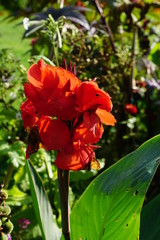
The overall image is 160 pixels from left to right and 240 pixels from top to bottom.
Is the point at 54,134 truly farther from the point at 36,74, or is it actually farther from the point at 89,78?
the point at 89,78

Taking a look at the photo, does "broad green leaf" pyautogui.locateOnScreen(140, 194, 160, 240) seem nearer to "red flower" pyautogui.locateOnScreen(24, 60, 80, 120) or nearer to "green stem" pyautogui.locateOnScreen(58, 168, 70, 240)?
"green stem" pyautogui.locateOnScreen(58, 168, 70, 240)

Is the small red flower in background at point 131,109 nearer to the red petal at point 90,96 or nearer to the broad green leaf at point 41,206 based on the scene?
the broad green leaf at point 41,206

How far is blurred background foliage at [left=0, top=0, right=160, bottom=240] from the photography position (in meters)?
1.71

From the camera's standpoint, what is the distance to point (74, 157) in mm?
962

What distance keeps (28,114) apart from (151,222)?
0.54m

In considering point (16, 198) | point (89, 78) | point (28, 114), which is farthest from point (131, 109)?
point (28, 114)

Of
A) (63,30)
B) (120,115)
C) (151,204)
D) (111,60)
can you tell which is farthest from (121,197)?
(111,60)

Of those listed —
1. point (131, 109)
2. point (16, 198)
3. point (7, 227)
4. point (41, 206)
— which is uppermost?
point (7, 227)

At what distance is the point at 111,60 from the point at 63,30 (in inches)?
18.4

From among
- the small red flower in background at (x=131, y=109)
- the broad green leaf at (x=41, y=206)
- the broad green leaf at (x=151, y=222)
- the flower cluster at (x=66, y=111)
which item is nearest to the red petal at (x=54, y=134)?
the flower cluster at (x=66, y=111)

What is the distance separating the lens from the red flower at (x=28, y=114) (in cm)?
99

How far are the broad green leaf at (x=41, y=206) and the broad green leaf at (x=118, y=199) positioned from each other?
0.07 meters

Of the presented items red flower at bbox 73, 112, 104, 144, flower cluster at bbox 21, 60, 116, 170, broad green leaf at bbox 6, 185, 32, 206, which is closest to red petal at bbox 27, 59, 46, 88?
→ flower cluster at bbox 21, 60, 116, 170

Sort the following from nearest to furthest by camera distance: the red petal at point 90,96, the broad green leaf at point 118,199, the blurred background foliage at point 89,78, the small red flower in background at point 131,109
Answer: the red petal at point 90,96 < the broad green leaf at point 118,199 < the blurred background foliage at point 89,78 < the small red flower in background at point 131,109
